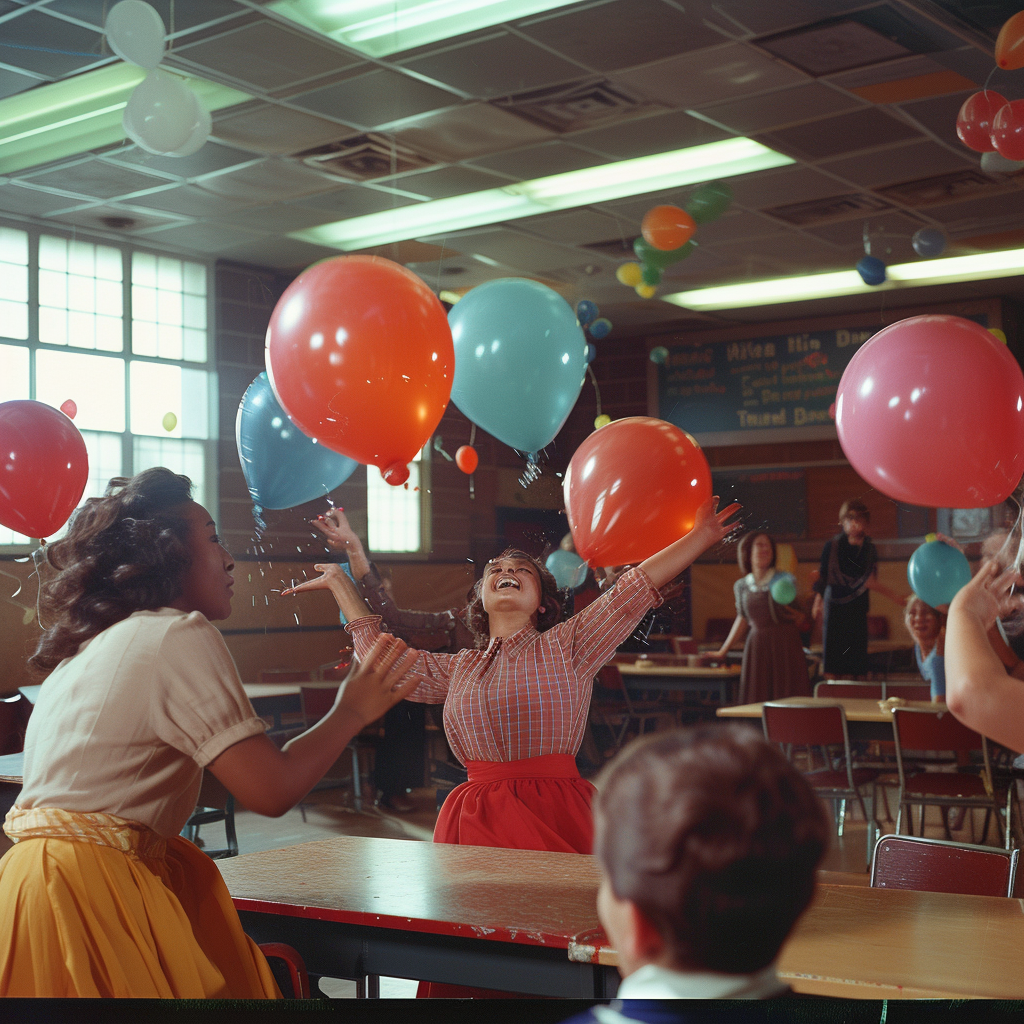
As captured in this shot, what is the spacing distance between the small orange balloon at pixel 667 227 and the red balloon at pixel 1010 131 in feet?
5.61

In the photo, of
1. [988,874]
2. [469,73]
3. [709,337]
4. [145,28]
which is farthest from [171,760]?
[709,337]

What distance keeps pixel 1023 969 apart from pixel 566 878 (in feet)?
2.66

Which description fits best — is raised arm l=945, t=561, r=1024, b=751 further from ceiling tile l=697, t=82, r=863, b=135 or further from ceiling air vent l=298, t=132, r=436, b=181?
ceiling air vent l=298, t=132, r=436, b=181

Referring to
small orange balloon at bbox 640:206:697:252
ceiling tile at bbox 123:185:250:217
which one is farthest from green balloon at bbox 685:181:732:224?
ceiling tile at bbox 123:185:250:217

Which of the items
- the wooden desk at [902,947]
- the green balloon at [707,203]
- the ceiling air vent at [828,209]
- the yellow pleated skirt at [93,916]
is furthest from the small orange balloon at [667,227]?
the yellow pleated skirt at [93,916]

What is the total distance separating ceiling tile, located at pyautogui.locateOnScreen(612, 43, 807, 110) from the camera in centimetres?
488

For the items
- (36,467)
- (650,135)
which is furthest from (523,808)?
(650,135)

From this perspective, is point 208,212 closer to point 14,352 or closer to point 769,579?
point 14,352

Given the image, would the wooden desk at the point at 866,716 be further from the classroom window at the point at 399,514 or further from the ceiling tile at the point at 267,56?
the classroom window at the point at 399,514

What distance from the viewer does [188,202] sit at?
676 centimetres

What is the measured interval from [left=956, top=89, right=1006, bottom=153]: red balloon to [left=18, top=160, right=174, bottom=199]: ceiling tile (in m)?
4.34

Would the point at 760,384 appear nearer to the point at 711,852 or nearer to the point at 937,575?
the point at 937,575

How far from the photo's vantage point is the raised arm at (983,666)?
4.67 feet

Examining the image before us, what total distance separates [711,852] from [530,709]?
6.11ft
